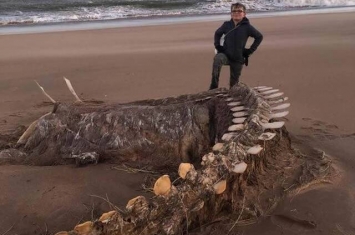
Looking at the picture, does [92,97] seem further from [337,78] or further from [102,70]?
[337,78]

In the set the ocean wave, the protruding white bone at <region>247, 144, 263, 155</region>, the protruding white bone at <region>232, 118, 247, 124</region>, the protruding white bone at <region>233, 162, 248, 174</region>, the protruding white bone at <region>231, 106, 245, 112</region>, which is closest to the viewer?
the protruding white bone at <region>233, 162, 248, 174</region>

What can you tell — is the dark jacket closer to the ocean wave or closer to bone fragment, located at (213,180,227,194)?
bone fragment, located at (213,180,227,194)

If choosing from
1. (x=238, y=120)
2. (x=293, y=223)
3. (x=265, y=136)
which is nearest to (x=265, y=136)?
(x=265, y=136)

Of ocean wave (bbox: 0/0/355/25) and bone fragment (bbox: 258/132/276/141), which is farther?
ocean wave (bbox: 0/0/355/25)

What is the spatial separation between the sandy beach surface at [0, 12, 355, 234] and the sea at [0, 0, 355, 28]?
15.4 feet

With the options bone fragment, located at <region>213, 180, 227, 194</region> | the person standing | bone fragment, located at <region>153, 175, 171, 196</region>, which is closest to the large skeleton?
bone fragment, located at <region>213, 180, 227, 194</region>

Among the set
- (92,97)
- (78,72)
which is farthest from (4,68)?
(92,97)

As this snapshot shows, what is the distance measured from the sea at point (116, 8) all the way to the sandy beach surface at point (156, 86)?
15.4 feet

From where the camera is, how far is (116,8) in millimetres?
22234

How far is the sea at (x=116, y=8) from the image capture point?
19.0m

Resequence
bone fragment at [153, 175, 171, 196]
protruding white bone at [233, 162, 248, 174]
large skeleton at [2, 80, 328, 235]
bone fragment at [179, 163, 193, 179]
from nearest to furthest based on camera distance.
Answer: bone fragment at [153, 175, 171, 196], bone fragment at [179, 163, 193, 179], protruding white bone at [233, 162, 248, 174], large skeleton at [2, 80, 328, 235]

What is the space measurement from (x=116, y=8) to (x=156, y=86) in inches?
607

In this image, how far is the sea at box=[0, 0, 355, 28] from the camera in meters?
19.0

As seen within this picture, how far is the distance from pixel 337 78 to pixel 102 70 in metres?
4.67
